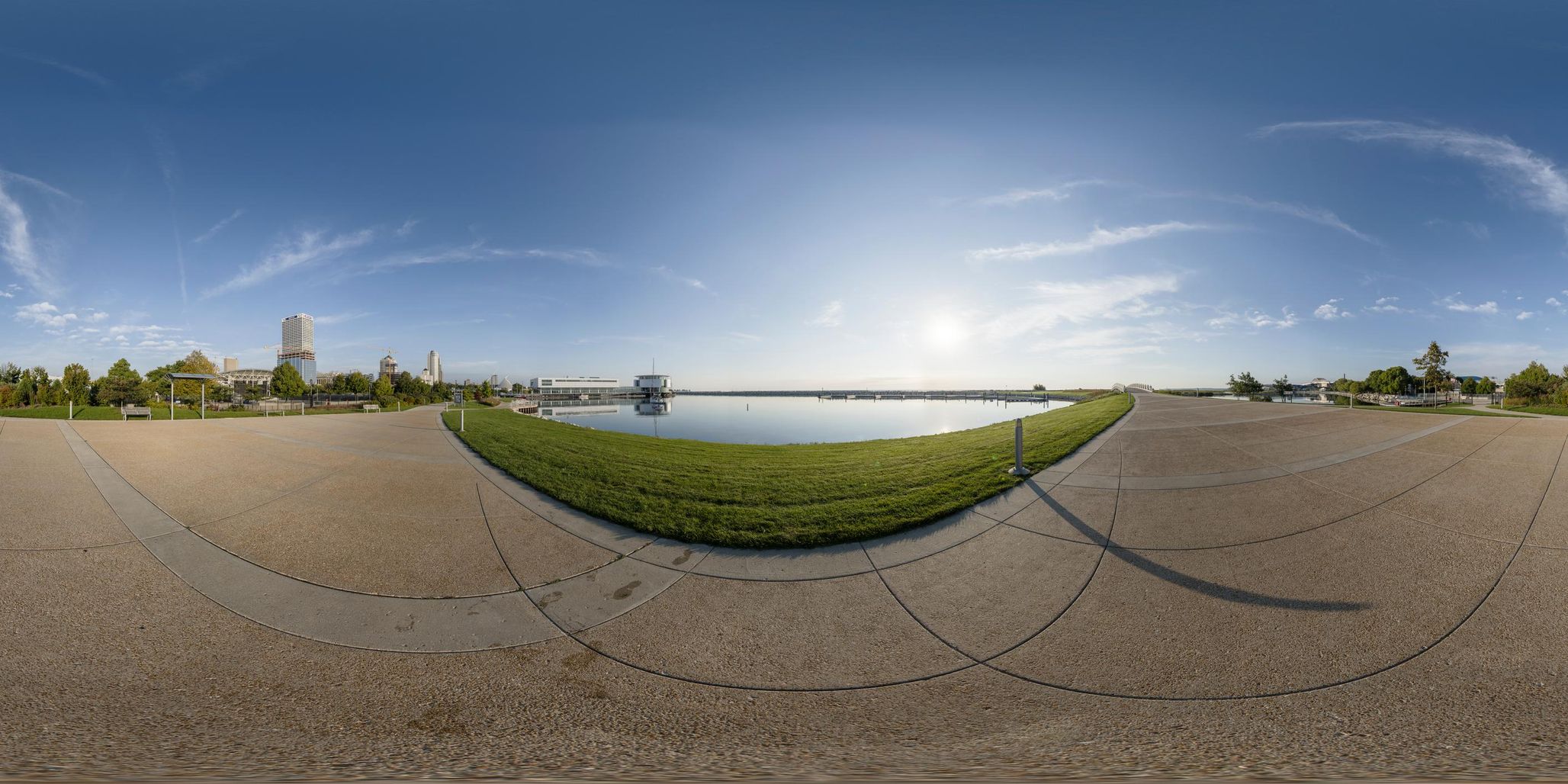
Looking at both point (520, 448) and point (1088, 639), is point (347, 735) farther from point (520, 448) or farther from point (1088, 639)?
point (520, 448)

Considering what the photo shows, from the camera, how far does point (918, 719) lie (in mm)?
2934

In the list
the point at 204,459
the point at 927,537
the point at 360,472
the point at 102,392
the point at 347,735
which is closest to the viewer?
the point at 347,735

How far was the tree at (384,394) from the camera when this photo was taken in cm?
4964

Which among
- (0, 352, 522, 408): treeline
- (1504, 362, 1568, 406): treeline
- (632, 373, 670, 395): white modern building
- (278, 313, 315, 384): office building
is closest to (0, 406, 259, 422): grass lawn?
(0, 352, 522, 408): treeline

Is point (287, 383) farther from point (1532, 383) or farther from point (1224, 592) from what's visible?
point (1532, 383)

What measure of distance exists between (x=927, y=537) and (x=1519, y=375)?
66087 mm

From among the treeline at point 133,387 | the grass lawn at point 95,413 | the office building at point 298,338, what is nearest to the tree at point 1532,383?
the treeline at point 133,387

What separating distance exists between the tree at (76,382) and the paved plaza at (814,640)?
4878cm

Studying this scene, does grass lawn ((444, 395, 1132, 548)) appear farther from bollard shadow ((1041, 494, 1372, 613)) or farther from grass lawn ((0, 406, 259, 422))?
grass lawn ((0, 406, 259, 422))

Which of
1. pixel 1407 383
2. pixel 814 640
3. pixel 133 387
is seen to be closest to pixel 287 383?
pixel 133 387

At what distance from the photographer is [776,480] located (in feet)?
25.2

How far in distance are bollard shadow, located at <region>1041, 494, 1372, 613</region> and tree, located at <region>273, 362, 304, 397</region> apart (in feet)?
208

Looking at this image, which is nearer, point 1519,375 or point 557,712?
point 557,712

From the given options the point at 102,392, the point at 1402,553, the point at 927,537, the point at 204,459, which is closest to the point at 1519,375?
the point at 1402,553
